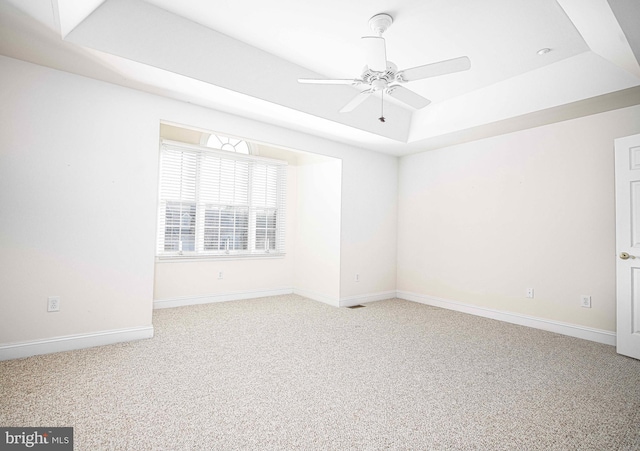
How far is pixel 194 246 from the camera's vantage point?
4691 millimetres

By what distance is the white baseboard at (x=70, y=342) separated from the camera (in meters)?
2.57

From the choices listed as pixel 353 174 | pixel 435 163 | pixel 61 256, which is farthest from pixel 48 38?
pixel 435 163

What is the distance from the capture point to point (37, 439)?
5.33 ft

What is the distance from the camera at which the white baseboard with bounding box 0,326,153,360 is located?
2570mm

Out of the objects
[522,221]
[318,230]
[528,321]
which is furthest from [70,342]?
[522,221]

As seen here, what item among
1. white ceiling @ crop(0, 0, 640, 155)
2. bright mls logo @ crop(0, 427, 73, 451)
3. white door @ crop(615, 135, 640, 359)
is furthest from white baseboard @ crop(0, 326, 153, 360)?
white door @ crop(615, 135, 640, 359)

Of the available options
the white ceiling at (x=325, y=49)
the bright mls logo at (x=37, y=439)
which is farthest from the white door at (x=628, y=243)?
the bright mls logo at (x=37, y=439)

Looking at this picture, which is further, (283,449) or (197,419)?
(197,419)

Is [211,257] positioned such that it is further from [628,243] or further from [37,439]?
[628,243]

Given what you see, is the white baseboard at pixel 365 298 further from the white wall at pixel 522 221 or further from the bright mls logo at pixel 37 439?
the bright mls logo at pixel 37 439

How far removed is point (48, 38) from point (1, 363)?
2487 millimetres

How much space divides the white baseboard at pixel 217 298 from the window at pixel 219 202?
2.02 feet

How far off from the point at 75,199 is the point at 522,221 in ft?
15.9

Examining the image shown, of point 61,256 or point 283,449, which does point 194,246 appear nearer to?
point 61,256
